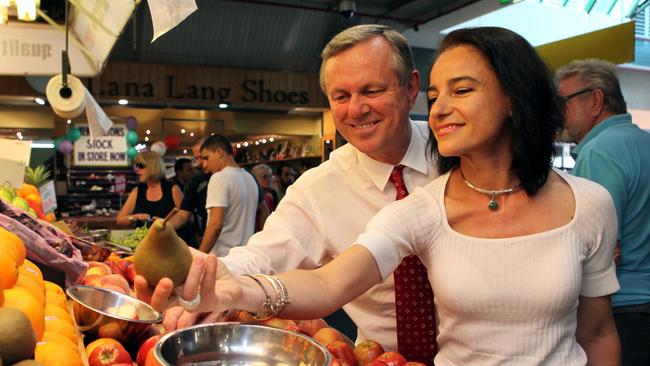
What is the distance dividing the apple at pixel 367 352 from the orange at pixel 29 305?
79 centimetres

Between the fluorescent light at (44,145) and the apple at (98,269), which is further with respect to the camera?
the fluorescent light at (44,145)

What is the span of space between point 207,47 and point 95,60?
522cm

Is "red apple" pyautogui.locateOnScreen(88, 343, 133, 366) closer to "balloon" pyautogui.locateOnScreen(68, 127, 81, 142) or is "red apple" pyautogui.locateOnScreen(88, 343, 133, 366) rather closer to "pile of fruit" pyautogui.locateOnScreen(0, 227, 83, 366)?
"pile of fruit" pyautogui.locateOnScreen(0, 227, 83, 366)

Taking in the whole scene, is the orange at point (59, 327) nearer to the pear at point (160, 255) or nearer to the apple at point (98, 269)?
the pear at point (160, 255)

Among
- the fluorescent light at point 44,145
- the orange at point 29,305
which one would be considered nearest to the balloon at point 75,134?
the fluorescent light at point 44,145

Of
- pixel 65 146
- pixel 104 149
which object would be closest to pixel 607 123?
pixel 104 149

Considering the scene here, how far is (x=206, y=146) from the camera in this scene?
5.09 m

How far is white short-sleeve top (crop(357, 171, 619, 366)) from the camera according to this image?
1.42 metres

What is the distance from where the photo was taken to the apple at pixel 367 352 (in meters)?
1.57

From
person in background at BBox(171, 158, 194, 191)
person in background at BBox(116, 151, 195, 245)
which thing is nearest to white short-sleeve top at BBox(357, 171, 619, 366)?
person in background at BBox(116, 151, 195, 245)

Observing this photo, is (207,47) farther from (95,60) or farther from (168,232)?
(168,232)

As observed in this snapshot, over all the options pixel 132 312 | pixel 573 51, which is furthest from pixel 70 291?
pixel 573 51

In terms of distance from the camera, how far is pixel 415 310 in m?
1.72

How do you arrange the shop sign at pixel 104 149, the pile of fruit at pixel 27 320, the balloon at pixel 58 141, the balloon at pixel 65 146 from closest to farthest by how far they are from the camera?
the pile of fruit at pixel 27 320 → the shop sign at pixel 104 149 → the balloon at pixel 65 146 → the balloon at pixel 58 141
